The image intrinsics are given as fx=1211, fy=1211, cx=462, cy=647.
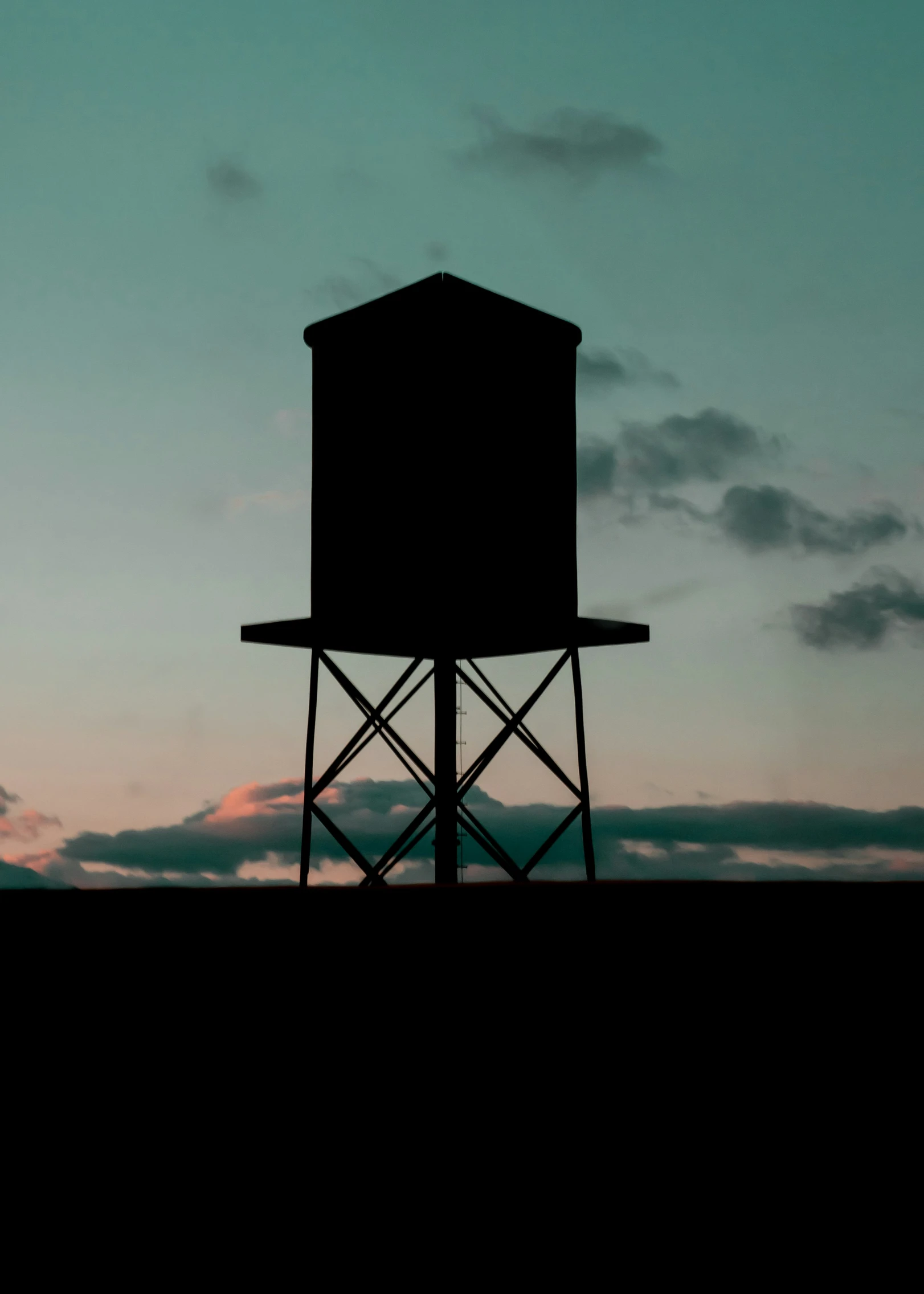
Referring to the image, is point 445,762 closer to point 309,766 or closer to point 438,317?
point 309,766

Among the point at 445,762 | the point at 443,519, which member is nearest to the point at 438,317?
the point at 443,519

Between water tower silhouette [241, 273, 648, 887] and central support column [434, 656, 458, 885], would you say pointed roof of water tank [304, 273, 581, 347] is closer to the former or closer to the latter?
water tower silhouette [241, 273, 648, 887]

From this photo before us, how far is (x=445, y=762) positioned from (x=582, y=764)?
148 cm

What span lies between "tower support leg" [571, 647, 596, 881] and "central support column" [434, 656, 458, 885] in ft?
4.26

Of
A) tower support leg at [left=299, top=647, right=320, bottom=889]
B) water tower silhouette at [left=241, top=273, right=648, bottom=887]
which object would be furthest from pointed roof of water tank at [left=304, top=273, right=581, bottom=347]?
tower support leg at [left=299, top=647, right=320, bottom=889]

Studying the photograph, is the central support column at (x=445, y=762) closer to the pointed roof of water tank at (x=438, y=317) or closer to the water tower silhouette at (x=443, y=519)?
the water tower silhouette at (x=443, y=519)

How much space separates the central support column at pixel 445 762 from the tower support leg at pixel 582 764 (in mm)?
1298

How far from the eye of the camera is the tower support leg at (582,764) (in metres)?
12.9

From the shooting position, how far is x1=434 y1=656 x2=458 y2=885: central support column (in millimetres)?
12766

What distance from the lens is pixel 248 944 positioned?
17.6 ft

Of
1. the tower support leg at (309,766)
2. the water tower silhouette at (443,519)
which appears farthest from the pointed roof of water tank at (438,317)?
the tower support leg at (309,766)

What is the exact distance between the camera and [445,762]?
12.9 metres

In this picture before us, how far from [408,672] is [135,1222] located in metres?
8.88

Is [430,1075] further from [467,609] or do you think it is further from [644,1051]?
[467,609]
